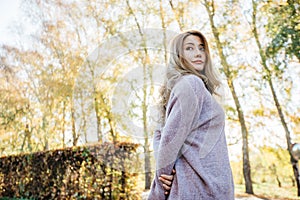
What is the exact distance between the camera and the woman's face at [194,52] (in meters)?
1.41

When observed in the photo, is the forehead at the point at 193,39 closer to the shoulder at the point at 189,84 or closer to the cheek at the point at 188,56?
the cheek at the point at 188,56

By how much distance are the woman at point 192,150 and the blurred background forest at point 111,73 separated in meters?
3.86

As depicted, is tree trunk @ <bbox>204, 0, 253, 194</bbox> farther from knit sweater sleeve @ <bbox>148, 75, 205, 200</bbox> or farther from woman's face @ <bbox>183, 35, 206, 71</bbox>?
knit sweater sleeve @ <bbox>148, 75, 205, 200</bbox>

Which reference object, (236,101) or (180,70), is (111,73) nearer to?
(180,70)

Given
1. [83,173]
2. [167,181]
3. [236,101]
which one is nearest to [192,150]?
[167,181]

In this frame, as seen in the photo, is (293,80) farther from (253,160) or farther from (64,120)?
(64,120)

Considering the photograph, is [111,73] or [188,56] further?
[111,73]

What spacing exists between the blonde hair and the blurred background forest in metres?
3.69

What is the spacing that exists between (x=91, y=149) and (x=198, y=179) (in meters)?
4.04

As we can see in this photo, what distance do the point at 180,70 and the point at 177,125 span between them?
29 cm

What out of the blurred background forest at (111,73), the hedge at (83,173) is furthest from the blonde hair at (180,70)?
the blurred background forest at (111,73)

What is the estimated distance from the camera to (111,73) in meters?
4.86

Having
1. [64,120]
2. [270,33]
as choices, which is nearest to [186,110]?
[270,33]

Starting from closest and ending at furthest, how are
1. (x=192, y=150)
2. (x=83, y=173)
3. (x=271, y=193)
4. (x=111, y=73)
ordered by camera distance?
(x=192, y=150), (x=111, y=73), (x=83, y=173), (x=271, y=193)
